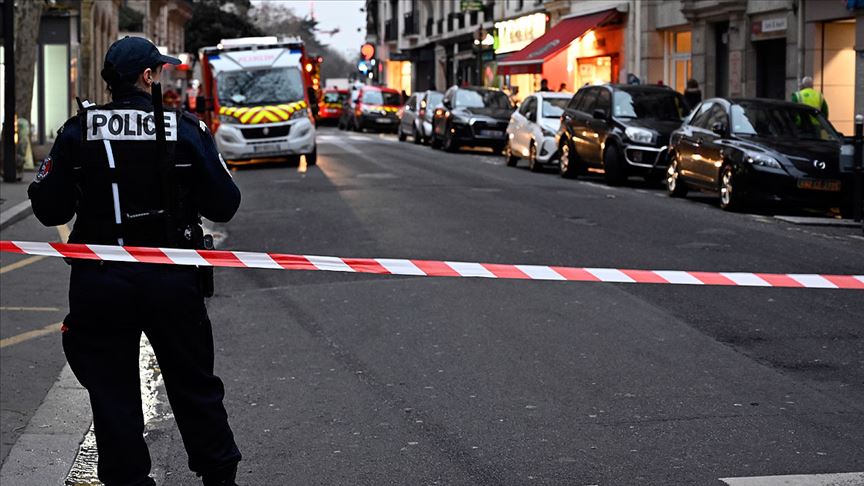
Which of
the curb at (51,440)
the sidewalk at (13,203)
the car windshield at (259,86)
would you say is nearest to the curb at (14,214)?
the sidewalk at (13,203)

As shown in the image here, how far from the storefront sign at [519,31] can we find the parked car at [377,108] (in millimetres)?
4624

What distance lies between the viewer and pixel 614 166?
23344 millimetres

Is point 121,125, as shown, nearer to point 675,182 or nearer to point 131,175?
point 131,175

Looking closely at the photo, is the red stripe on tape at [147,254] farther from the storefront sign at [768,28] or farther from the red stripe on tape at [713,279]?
the storefront sign at [768,28]

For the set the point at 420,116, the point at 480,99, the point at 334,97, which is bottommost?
the point at 420,116

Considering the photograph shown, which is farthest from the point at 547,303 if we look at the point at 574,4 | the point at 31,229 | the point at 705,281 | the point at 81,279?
the point at 574,4

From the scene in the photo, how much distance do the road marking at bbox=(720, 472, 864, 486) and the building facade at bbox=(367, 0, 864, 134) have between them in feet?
72.2

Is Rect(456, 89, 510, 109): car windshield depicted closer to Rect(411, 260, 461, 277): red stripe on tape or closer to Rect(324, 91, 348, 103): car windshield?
Rect(411, 260, 461, 277): red stripe on tape

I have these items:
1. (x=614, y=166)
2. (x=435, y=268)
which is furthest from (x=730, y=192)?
(x=435, y=268)

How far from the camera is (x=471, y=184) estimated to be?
22.4 meters

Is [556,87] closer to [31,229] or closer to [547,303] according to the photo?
[31,229]

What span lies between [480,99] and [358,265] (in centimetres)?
2970

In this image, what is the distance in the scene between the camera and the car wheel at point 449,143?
1407 inches

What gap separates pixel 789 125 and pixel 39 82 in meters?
23.8
